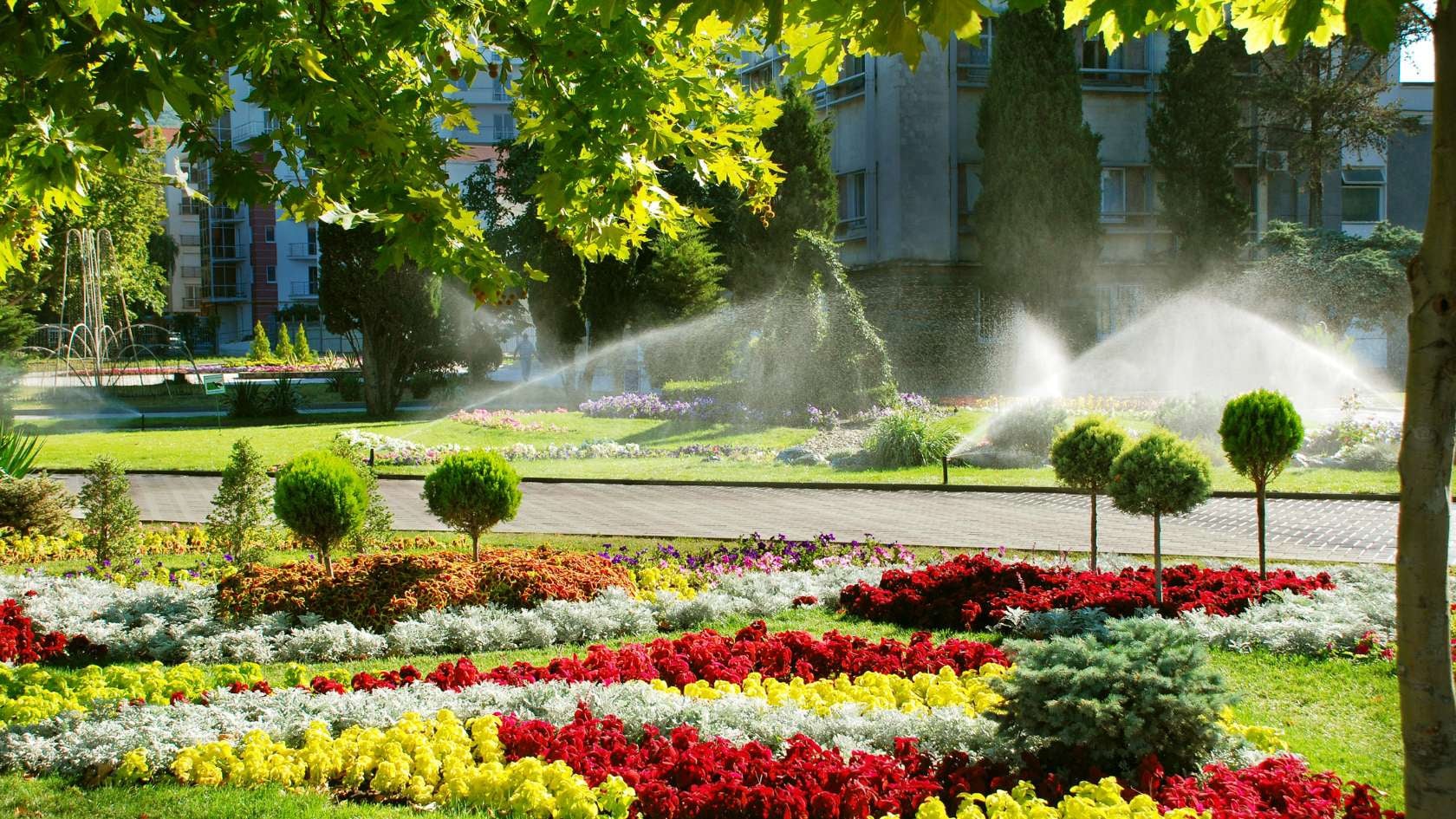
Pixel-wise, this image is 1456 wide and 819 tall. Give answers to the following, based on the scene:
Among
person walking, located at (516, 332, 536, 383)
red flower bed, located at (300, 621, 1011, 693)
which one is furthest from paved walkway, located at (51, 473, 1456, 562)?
person walking, located at (516, 332, 536, 383)

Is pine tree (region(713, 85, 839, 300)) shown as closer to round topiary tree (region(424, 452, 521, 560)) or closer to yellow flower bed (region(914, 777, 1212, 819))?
round topiary tree (region(424, 452, 521, 560))

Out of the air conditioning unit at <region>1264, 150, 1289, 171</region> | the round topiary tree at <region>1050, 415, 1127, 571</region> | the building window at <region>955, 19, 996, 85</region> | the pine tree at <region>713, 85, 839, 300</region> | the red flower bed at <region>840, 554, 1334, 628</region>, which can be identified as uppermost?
the building window at <region>955, 19, 996, 85</region>

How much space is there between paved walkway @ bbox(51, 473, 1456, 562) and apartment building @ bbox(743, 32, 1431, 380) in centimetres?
1358

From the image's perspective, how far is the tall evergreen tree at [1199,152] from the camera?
1093 inches

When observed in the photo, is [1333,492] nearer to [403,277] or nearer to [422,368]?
[403,277]

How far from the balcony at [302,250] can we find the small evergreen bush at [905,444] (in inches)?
2173

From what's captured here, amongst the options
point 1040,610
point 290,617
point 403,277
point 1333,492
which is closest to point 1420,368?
point 1040,610

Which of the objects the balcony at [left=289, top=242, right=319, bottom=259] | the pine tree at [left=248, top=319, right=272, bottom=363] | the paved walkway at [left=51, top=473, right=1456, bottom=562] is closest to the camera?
the paved walkway at [left=51, top=473, right=1456, bottom=562]

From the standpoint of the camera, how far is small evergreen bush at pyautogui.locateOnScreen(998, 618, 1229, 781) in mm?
4270

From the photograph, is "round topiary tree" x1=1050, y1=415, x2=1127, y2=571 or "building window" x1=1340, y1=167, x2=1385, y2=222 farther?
"building window" x1=1340, y1=167, x2=1385, y2=222

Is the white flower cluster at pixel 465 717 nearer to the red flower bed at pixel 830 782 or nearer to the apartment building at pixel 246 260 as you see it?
the red flower bed at pixel 830 782

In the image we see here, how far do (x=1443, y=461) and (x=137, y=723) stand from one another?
484cm

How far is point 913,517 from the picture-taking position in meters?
12.6

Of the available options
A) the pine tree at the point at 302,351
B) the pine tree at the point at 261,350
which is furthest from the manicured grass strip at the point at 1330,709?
the pine tree at the point at 261,350
